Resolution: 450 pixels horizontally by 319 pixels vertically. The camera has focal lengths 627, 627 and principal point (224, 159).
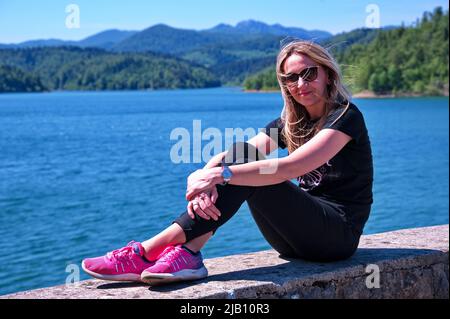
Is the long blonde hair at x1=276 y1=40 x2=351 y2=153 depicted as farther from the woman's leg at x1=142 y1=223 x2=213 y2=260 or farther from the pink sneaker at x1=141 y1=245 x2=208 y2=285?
the pink sneaker at x1=141 y1=245 x2=208 y2=285

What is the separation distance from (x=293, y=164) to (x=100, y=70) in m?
167

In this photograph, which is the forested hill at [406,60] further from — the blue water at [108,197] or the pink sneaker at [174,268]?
the pink sneaker at [174,268]

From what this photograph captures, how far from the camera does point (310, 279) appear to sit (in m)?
3.38

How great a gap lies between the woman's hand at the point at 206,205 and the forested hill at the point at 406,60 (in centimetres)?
10379

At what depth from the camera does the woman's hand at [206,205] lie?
3158 millimetres

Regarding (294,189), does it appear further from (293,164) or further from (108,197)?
(108,197)

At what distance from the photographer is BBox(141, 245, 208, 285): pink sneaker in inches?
125

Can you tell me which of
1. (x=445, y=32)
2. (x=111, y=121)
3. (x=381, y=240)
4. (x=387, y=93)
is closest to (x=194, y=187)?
(x=381, y=240)

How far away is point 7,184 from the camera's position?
859 inches

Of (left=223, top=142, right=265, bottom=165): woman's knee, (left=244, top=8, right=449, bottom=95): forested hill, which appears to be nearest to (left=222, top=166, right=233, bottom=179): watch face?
(left=223, top=142, right=265, bottom=165): woman's knee

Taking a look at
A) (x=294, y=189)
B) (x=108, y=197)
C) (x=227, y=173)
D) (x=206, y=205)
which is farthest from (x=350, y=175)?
(x=108, y=197)

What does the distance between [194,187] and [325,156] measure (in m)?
0.71

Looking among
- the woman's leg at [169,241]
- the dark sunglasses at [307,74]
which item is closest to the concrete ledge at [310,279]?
the woman's leg at [169,241]
